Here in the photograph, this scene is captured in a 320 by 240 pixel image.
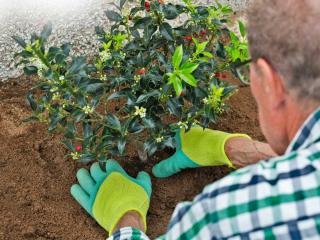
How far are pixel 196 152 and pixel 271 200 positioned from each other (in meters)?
1.26

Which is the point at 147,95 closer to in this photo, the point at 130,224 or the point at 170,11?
the point at 170,11

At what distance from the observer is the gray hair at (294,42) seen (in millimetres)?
1036

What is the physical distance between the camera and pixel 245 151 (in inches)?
88.1

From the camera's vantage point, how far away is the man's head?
104cm

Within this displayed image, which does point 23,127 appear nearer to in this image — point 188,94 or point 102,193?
point 102,193

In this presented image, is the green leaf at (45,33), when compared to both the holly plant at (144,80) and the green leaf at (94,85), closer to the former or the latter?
the holly plant at (144,80)

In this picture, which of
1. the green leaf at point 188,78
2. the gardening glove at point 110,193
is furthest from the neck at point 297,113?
the gardening glove at point 110,193

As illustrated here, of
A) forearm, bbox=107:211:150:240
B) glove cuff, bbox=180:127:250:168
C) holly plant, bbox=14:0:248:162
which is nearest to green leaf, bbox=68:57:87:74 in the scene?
holly plant, bbox=14:0:248:162

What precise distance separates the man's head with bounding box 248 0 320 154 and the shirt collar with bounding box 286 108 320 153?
3 cm

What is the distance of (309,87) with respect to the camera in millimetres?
1063

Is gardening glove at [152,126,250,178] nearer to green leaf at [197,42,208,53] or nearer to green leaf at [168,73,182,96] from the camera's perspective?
green leaf at [197,42,208,53]

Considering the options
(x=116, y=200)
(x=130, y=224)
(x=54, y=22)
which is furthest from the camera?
(x=54, y=22)

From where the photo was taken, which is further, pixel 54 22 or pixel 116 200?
pixel 54 22

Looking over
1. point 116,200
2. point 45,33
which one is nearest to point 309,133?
point 45,33
